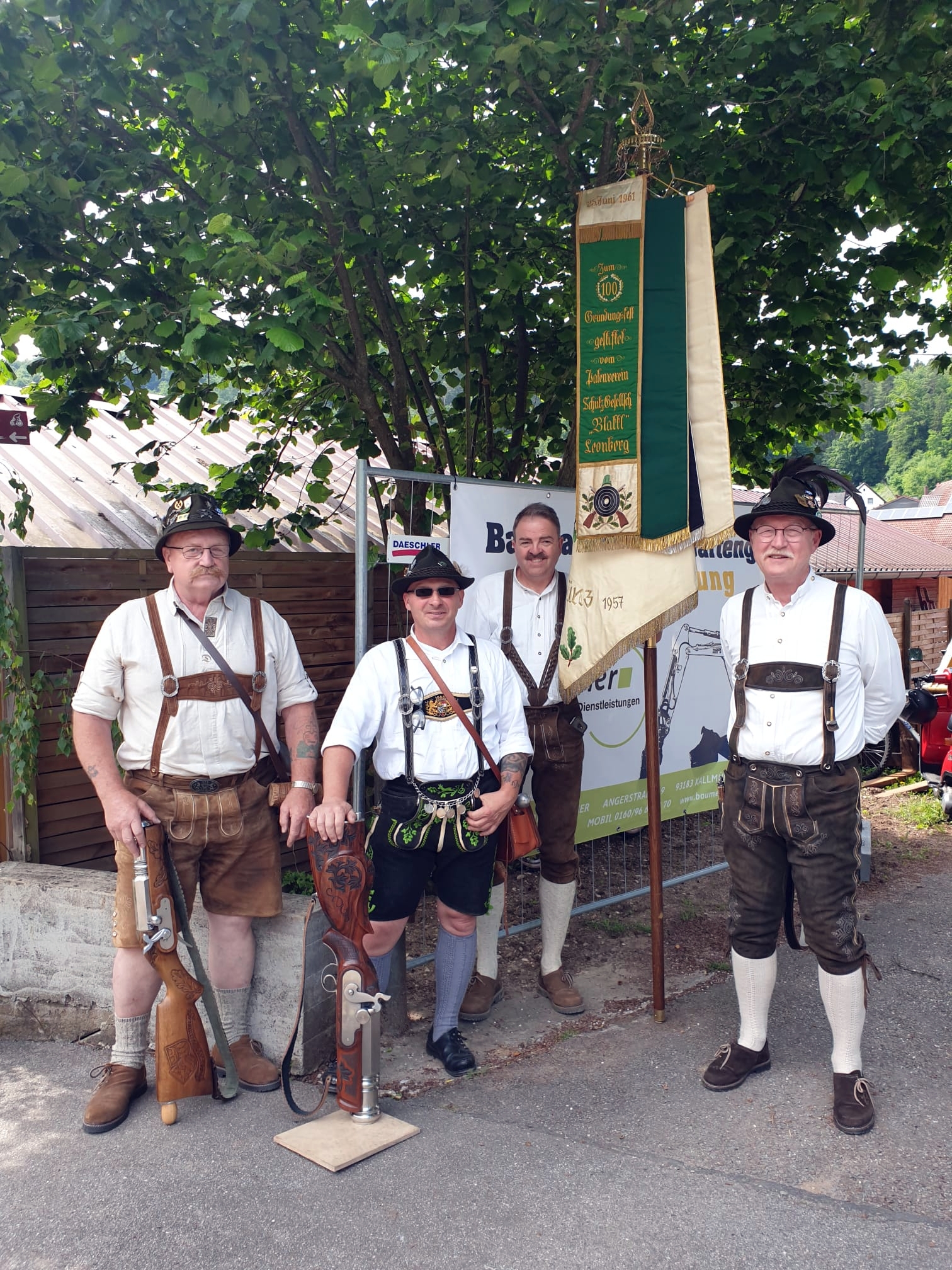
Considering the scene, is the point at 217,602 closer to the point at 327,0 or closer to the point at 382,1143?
the point at 382,1143

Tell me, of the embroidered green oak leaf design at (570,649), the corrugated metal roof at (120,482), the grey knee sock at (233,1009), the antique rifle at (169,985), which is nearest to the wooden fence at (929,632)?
the corrugated metal roof at (120,482)

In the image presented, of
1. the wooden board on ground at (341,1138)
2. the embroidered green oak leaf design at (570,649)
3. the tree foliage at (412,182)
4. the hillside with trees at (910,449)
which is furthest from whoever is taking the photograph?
the hillside with trees at (910,449)

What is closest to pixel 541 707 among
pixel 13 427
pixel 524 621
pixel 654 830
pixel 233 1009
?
pixel 524 621

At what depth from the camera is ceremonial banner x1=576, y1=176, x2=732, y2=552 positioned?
4.12 meters

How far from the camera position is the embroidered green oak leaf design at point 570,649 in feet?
14.1

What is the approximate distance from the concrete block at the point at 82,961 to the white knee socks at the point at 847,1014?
186 centimetres

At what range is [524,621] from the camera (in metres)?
4.38

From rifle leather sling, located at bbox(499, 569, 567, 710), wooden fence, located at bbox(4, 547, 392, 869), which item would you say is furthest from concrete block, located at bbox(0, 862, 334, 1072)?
rifle leather sling, located at bbox(499, 569, 567, 710)

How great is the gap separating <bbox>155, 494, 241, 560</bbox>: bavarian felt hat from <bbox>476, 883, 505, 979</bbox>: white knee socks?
194 cm

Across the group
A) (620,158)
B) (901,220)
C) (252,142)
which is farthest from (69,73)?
(901,220)

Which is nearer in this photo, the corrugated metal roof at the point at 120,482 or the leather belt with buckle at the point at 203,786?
the leather belt with buckle at the point at 203,786

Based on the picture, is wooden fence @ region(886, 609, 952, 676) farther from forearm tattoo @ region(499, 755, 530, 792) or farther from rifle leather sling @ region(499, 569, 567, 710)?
forearm tattoo @ region(499, 755, 530, 792)

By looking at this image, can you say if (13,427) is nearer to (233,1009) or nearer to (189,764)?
(189,764)

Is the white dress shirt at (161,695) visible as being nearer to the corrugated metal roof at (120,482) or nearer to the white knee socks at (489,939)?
the white knee socks at (489,939)
